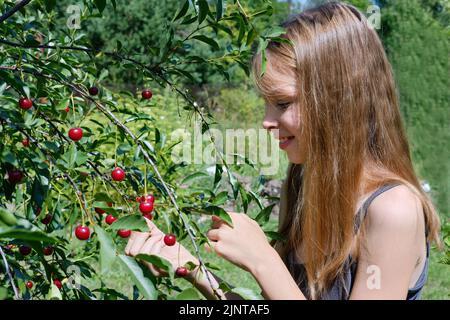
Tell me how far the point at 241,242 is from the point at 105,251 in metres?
0.41

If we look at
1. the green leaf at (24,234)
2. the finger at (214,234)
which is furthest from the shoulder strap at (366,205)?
the green leaf at (24,234)

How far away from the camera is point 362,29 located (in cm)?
144

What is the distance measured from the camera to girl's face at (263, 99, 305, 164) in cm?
139

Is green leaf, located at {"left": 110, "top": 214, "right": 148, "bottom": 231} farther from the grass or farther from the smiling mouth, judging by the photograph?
the grass

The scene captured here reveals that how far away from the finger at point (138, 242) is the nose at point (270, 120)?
378 millimetres

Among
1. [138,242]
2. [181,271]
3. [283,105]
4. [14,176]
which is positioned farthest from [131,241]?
[283,105]

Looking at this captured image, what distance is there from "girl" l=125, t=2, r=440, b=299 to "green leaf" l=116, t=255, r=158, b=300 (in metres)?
0.43

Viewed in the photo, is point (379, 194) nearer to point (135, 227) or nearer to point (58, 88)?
point (135, 227)

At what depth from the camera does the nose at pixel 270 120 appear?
4.53ft

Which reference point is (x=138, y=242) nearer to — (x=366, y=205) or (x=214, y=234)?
(x=214, y=234)

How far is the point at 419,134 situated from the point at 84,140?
5795mm

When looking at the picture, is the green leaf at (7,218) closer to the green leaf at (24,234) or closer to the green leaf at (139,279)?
the green leaf at (24,234)
